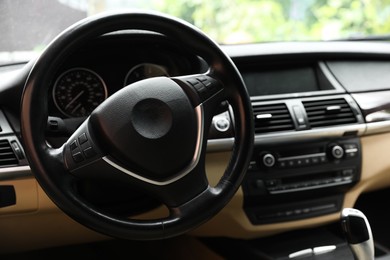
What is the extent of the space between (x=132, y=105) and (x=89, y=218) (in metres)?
0.25

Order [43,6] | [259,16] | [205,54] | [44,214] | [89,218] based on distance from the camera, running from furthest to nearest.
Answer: [259,16], [43,6], [44,214], [205,54], [89,218]

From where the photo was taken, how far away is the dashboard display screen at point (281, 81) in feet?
5.63

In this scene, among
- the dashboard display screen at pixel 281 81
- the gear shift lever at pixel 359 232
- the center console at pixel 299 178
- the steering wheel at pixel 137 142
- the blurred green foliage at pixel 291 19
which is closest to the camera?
the steering wheel at pixel 137 142

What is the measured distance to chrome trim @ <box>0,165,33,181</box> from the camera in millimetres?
1329

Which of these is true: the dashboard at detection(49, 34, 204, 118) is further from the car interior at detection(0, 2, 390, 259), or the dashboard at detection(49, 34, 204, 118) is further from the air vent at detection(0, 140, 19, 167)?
the air vent at detection(0, 140, 19, 167)

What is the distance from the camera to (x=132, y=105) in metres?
1.18

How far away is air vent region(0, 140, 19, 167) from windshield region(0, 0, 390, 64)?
41 cm

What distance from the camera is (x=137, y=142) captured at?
3.82 feet

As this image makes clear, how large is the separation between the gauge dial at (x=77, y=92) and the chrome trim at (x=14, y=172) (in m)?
0.18

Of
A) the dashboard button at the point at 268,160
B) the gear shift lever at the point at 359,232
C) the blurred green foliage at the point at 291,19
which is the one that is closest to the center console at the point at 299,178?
the dashboard button at the point at 268,160

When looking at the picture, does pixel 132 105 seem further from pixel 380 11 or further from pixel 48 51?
pixel 380 11

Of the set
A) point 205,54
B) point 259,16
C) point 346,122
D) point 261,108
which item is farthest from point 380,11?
point 205,54

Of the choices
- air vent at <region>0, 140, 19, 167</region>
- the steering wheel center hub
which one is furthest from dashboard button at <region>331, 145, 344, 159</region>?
air vent at <region>0, 140, 19, 167</region>

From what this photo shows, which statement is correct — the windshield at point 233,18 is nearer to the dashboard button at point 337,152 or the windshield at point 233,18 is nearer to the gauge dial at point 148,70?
the gauge dial at point 148,70
